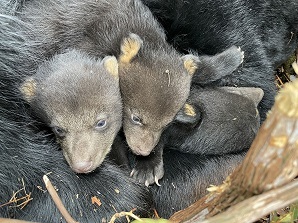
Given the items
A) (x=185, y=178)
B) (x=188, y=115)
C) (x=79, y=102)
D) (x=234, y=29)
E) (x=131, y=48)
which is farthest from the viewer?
(x=234, y=29)

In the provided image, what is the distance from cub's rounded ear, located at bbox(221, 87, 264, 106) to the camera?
2.37 meters

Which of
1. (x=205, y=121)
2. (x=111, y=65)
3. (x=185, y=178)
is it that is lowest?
(x=185, y=178)

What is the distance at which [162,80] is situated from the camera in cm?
204

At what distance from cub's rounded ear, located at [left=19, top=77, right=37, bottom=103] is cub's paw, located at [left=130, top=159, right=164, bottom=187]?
0.46 metres

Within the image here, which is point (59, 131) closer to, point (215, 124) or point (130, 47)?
point (130, 47)

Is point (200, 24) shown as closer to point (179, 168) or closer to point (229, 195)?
point (179, 168)

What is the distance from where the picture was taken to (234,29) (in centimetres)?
245

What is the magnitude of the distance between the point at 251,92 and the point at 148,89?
51 centimetres

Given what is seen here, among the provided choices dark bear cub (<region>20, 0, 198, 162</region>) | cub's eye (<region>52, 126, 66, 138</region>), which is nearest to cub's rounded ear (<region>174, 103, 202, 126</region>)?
dark bear cub (<region>20, 0, 198, 162</region>)

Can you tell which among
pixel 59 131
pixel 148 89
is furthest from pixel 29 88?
pixel 148 89

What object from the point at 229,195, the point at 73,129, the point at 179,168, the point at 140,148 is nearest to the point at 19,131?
the point at 73,129

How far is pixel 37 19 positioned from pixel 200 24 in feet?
2.05

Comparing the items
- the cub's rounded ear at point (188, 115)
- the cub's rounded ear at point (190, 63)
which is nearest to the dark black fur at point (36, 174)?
the cub's rounded ear at point (188, 115)

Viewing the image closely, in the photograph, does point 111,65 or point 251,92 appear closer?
point 111,65
